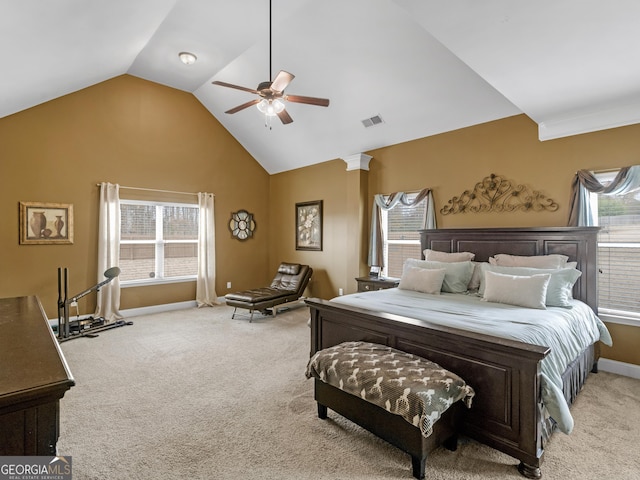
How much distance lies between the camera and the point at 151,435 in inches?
91.1

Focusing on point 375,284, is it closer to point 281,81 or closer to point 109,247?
point 281,81

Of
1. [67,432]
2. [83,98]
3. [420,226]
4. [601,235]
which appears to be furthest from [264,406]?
[83,98]

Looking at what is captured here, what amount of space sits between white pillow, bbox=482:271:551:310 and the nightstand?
5.24 feet

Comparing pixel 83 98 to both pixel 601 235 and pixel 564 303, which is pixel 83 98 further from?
pixel 601 235

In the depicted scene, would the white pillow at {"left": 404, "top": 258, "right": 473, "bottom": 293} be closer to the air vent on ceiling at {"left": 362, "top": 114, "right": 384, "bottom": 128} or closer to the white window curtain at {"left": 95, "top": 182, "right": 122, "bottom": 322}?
the air vent on ceiling at {"left": 362, "top": 114, "right": 384, "bottom": 128}

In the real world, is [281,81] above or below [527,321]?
above

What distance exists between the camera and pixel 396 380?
1983 mm

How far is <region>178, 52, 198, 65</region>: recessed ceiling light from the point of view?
484 centimetres

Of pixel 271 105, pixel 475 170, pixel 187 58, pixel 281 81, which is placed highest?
pixel 187 58

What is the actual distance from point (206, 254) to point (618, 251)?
234 inches

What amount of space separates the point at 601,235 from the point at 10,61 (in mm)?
6150

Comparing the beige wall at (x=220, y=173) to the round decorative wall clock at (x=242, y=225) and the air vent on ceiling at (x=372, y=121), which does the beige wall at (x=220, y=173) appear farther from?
the air vent on ceiling at (x=372, y=121)

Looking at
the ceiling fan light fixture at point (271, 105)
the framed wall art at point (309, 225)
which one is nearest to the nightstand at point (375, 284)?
the framed wall art at point (309, 225)

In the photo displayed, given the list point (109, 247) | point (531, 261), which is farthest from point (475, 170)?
point (109, 247)
